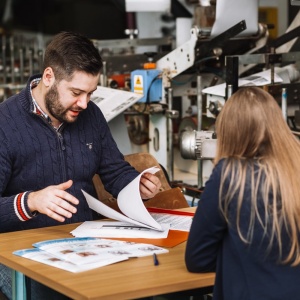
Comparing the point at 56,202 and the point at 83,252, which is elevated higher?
the point at 56,202

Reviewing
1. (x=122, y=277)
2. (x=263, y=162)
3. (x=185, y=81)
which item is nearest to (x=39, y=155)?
(x=122, y=277)

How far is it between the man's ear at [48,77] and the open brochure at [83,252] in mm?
665

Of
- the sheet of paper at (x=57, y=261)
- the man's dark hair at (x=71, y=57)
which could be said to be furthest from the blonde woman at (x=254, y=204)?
the man's dark hair at (x=71, y=57)

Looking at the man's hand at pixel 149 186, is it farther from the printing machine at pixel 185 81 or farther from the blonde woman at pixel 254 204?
the printing machine at pixel 185 81

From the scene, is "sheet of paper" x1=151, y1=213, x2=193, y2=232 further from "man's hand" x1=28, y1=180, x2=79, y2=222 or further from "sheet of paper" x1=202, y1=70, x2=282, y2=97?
"sheet of paper" x1=202, y1=70, x2=282, y2=97

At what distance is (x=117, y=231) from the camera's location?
2.59 meters

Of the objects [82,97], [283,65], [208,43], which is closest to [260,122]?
[82,97]

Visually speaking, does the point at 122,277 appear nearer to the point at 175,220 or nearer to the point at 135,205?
the point at 135,205

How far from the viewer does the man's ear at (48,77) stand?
2.86 m

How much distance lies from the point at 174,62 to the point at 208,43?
0.27m

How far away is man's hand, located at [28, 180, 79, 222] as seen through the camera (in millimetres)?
2422

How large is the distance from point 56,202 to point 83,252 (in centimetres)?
23

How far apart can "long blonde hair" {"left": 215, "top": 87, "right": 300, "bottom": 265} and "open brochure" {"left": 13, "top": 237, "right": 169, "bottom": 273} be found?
0.41 meters

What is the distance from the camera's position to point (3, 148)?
282 cm
